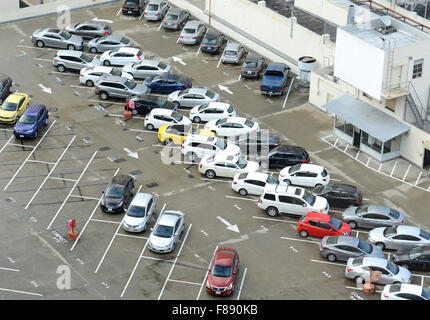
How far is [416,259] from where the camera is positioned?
46.3m

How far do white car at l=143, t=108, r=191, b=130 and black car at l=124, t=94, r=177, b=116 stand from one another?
4.69 ft

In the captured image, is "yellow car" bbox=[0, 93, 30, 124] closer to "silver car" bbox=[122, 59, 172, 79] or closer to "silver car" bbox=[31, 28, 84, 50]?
"silver car" bbox=[122, 59, 172, 79]

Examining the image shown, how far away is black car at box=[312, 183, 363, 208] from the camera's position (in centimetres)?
5172

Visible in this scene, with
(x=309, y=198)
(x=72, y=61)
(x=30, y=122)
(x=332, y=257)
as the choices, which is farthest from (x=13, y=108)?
(x=332, y=257)

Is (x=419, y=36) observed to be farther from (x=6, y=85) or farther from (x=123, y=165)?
(x=6, y=85)

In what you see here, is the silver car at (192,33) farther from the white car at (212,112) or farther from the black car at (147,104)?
the white car at (212,112)

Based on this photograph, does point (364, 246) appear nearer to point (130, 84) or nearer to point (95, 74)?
point (130, 84)

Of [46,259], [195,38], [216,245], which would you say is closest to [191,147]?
[216,245]

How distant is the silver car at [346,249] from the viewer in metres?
46.7

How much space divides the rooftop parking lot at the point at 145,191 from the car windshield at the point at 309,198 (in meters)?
1.45

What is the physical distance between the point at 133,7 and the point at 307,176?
31.4m

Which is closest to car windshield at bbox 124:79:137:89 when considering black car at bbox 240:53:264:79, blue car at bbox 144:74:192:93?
blue car at bbox 144:74:192:93

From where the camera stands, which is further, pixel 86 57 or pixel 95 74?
pixel 86 57
